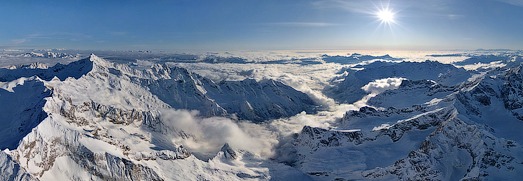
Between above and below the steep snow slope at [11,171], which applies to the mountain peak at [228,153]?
below

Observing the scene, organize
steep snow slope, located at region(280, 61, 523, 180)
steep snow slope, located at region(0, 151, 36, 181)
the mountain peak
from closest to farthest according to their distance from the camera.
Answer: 1. steep snow slope, located at region(0, 151, 36, 181)
2. steep snow slope, located at region(280, 61, 523, 180)
3. the mountain peak

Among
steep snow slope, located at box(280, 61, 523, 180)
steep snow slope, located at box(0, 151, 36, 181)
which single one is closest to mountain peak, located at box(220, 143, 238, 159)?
steep snow slope, located at box(280, 61, 523, 180)

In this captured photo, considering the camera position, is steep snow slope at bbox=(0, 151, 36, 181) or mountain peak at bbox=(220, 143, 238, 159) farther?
mountain peak at bbox=(220, 143, 238, 159)

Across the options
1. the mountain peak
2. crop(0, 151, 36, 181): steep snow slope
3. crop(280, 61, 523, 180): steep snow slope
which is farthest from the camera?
the mountain peak

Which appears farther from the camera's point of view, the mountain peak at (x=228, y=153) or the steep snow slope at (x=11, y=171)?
the mountain peak at (x=228, y=153)

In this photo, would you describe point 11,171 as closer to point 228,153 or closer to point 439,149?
point 228,153

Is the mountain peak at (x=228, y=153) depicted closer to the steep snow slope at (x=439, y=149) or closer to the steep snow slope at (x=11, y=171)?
the steep snow slope at (x=439, y=149)

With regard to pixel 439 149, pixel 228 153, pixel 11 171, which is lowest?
pixel 228 153

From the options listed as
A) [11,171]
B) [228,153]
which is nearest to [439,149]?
[228,153]

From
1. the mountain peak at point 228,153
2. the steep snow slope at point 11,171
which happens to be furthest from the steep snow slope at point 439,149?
the steep snow slope at point 11,171

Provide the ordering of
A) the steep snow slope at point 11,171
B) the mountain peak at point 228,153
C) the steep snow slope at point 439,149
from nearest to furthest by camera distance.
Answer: the steep snow slope at point 11,171
the steep snow slope at point 439,149
the mountain peak at point 228,153

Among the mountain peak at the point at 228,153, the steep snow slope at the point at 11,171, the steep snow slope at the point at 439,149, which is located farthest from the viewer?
the mountain peak at the point at 228,153

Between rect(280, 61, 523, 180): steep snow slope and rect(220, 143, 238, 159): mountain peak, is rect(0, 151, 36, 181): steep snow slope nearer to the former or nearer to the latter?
rect(220, 143, 238, 159): mountain peak
